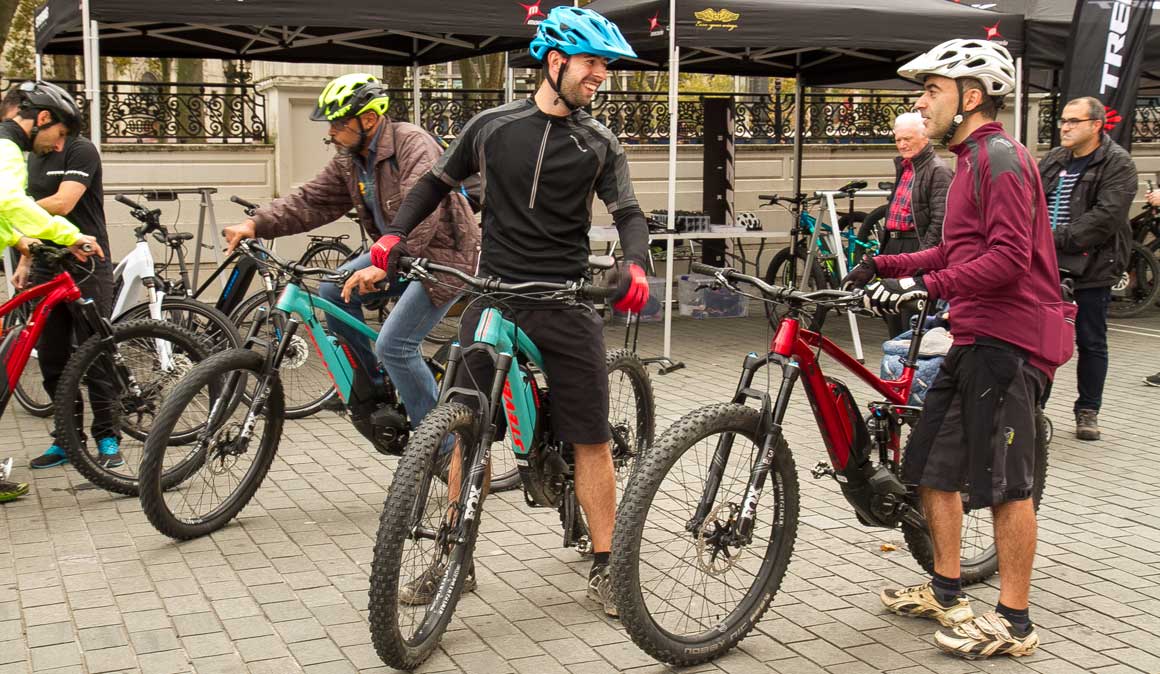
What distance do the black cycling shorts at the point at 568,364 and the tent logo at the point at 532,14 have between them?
5416 millimetres

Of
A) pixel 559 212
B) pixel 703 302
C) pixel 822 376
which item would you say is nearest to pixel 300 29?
pixel 703 302

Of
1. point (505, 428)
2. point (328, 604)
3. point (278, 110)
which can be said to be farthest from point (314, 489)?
point (278, 110)

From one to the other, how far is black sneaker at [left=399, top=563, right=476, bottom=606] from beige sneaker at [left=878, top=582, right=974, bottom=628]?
165cm

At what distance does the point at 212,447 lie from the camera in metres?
5.29

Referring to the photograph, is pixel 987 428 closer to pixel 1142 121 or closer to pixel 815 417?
pixel 815 417

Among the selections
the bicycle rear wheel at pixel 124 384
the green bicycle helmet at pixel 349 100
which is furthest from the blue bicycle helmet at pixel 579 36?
the bicycle rear wheel at pixel 124 384

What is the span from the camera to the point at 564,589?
4.93m

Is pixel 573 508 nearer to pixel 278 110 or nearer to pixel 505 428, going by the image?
pixel 505 428

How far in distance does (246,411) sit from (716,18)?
5124 millimetres

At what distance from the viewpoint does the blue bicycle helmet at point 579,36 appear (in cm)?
419

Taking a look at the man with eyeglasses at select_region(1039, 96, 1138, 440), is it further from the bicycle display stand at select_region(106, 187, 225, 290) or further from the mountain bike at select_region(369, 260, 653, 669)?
the bicycle display stand at select_region(106, 187, 225, 290)

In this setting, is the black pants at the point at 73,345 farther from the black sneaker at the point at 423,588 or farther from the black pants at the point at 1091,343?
the black pants at the point at 1091,343

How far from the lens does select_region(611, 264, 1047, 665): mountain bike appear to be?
3.94m

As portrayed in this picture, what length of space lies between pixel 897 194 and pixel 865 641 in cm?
485
